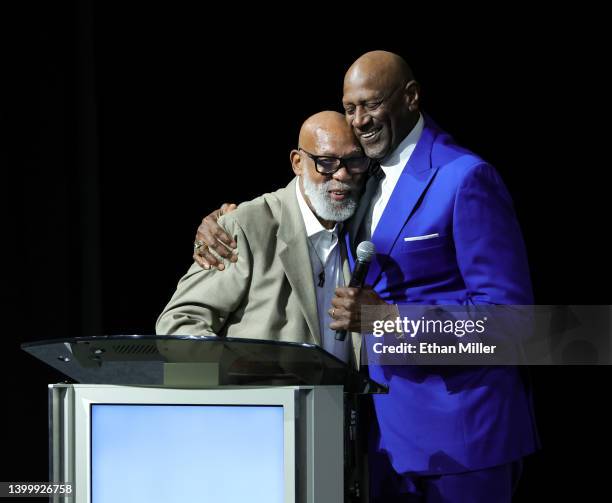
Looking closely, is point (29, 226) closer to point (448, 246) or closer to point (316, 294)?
point (316, 294)

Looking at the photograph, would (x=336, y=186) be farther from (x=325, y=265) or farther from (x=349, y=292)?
(x=349, y=292)

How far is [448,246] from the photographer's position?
2635 millimetres

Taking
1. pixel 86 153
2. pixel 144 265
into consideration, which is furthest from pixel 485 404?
pixel 86 153

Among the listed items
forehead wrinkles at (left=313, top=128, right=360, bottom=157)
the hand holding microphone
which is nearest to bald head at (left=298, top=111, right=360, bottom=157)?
forehead wrinkles at (left=313, top=128, right=360, bottom=157)

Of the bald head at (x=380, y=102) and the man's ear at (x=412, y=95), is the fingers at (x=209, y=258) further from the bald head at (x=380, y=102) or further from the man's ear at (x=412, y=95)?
the man's ear at (x=412, y=95)

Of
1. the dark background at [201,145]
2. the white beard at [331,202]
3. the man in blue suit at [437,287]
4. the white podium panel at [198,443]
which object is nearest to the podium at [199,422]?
the white podium panel at [198,443]

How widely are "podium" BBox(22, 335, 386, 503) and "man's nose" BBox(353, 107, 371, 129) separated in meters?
1.14

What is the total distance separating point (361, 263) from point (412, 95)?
0.68 metres

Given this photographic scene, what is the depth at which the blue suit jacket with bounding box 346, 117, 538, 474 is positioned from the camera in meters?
2.55

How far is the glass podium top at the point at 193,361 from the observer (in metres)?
1.73

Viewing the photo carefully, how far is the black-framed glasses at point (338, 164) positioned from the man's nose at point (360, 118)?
0.33 ft

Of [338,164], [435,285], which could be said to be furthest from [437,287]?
[338,164]

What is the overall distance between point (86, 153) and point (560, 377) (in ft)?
6.65

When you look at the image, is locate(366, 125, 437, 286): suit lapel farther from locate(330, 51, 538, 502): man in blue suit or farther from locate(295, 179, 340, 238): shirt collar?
locate(295, 179, 340, 238): shirt collar
